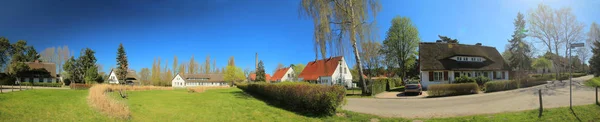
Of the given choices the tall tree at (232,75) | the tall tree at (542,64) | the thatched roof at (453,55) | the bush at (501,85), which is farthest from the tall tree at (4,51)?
the tall tree at (542,64)

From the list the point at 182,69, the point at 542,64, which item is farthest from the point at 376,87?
the point at 182,69

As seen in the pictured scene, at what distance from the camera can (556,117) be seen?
8117 mm

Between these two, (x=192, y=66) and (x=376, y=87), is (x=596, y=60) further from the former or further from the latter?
(x=192, y=66)

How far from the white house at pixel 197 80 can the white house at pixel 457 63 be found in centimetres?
6756

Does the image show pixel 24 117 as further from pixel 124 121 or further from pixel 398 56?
pixel 398 56

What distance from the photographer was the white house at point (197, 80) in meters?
82.1

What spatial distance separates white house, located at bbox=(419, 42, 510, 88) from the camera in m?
28.5

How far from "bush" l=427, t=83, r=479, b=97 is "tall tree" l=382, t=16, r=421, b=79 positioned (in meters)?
20.7

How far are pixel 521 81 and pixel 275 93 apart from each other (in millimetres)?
16679

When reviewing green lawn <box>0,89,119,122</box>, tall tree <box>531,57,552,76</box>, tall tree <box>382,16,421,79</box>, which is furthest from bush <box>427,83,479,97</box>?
tall tree <box>382,16,421,79</box>

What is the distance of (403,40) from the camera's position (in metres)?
39.9

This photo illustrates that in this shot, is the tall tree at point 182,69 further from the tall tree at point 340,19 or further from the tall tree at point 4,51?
the tall tree at point 340,19

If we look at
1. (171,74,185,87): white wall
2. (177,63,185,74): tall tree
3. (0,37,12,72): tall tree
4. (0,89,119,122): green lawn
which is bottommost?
(171,74,185,87): white wall

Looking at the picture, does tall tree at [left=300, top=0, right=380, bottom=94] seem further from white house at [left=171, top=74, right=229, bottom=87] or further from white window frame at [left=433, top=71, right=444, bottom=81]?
white house at [left=171, top=74, right=229, bottom=87]
